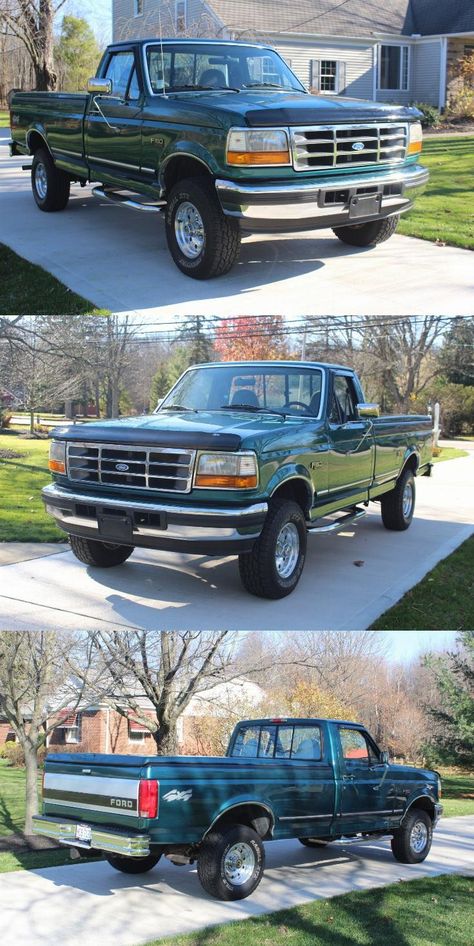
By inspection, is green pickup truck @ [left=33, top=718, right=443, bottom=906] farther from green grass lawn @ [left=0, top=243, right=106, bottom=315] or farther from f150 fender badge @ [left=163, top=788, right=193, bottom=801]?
green grass lawn @ [left=0, top=243, right=106, bottom=315]

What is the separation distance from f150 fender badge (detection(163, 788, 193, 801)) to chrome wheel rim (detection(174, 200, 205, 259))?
14.5 ft

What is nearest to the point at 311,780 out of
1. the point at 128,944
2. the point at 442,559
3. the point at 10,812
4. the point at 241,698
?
the point at 128,944

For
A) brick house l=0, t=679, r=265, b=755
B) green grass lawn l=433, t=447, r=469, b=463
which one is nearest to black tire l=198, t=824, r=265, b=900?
brick house l=0, t=679, r=265, b=755

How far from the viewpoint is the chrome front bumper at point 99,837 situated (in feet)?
20.9

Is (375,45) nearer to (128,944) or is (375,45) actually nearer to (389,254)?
(389,254)

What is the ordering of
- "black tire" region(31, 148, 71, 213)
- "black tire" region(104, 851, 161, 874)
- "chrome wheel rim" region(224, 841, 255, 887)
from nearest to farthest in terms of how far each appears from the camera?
"chrome wheel rim" region(224, 841, 255, 887) < "black tire" region(104, 851, 161, 874) < "black tire" region(31, 148, 71, 213)

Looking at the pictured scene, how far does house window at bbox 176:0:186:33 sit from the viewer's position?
21955 mm

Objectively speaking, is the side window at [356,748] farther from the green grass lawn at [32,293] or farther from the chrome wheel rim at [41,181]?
the chrome wheel rim at [41,181]

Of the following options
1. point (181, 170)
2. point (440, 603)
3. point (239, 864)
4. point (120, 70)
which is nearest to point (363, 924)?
point (239, 864)

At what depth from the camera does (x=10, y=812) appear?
1409 centimetres

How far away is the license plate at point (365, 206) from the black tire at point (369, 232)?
1.21 m

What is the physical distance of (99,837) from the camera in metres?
6.68

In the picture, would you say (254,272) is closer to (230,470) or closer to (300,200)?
(300,200)

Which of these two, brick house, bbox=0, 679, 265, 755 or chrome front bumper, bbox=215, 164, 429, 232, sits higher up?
chrome front bumper, bbox=215, 164, 429, 232
